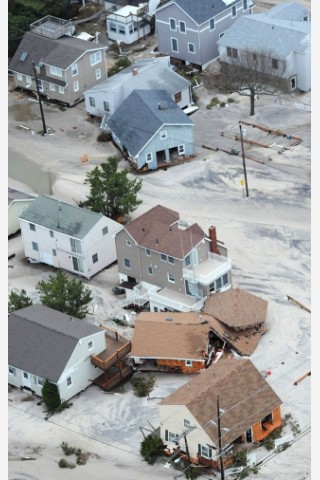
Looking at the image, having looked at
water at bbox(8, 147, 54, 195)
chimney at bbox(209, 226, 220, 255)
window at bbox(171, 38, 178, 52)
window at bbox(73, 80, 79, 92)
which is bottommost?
water at bbox(8, 147, 54, 195)

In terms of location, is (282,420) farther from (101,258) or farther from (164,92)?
(164,92)

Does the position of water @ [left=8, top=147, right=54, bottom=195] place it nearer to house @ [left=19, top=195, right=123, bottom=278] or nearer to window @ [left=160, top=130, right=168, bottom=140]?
window @ [left=160, top=130, right=168, bottom=140]

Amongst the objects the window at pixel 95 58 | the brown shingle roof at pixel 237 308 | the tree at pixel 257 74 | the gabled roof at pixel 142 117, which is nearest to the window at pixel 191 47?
the tree at pixel 257 74

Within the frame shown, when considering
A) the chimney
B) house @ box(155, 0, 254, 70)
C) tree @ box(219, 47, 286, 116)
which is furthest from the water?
the chimney

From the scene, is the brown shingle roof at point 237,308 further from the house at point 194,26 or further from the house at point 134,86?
the house at point 194,26

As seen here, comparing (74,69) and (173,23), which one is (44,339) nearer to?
(74,69)

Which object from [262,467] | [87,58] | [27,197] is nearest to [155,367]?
[262,467]

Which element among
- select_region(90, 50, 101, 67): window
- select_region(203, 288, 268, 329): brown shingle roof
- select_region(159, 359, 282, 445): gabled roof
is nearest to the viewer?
select_region(159, 359, 282, 445): gabled roof
